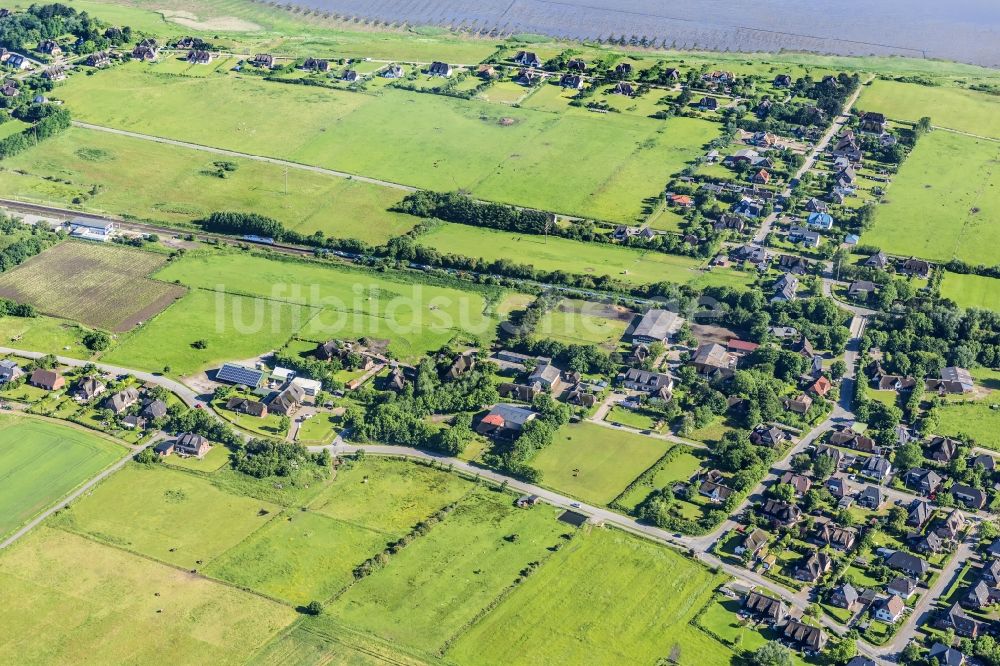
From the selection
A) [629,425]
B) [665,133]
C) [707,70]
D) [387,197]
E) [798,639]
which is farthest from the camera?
[707,70]

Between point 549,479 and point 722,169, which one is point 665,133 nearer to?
point 722,169

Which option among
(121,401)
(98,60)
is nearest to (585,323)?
(121,401)

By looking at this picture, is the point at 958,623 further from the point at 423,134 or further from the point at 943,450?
the point at 423,134

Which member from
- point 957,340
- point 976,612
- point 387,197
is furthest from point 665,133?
point 976,612

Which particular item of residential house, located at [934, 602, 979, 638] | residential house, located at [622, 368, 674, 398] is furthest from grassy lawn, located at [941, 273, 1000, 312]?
residential house, located at [934, 602, 979, 638]

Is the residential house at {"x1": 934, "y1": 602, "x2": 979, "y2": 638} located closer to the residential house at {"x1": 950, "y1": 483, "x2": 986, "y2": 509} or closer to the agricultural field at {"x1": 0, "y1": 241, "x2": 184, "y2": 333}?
the residential house at {"x1": 950, "y1": 483, "x2": 986, "y2": 509}

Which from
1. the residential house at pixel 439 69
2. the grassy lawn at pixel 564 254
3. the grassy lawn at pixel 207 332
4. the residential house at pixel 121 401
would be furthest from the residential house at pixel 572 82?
the residential house at pixel 121 401

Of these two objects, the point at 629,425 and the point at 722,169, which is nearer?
the point at 629,425
